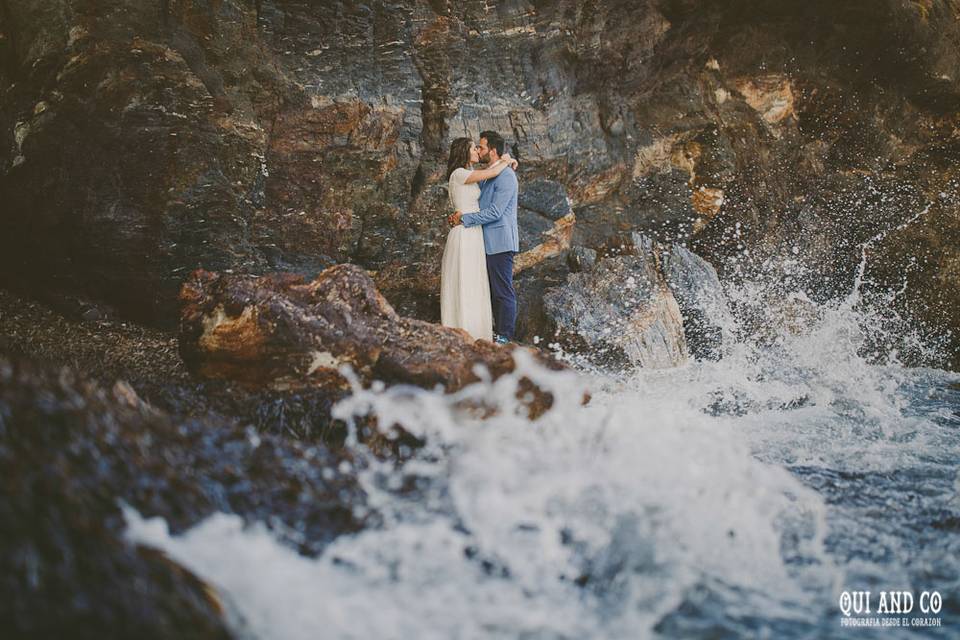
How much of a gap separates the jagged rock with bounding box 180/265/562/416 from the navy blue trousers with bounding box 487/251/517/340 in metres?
2.40

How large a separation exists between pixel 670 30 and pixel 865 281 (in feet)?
16.2

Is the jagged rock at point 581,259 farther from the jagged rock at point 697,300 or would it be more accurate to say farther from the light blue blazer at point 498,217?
the light blue blazer at point 498,217

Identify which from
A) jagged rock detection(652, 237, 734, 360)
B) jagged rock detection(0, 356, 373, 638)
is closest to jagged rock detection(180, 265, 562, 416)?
jagged rock detection(0, 356, 373, 638)

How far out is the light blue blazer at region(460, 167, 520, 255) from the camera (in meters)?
7.13

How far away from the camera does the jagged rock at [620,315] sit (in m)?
7.79

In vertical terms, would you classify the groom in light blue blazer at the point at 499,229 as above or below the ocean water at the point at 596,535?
above

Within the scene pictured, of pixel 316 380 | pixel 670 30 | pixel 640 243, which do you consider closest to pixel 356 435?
pixel 316 380

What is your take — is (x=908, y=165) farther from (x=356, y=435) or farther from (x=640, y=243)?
(x=356, y=435)

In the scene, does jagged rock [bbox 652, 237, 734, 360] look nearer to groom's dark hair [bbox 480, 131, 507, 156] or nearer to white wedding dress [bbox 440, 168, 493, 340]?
groom's dark hair [bbox 480, 131, 507, 156]

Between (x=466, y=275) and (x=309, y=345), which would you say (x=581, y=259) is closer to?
(x=466, y=275)

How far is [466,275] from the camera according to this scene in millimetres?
7121

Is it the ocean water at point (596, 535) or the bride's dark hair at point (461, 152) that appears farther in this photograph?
the bride's dark hair at point (461, 152)

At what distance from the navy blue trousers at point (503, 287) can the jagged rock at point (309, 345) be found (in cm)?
240

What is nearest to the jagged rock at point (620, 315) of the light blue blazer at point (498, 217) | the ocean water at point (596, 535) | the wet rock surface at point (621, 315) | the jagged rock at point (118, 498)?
the wet rock surface at point (621, 315)
